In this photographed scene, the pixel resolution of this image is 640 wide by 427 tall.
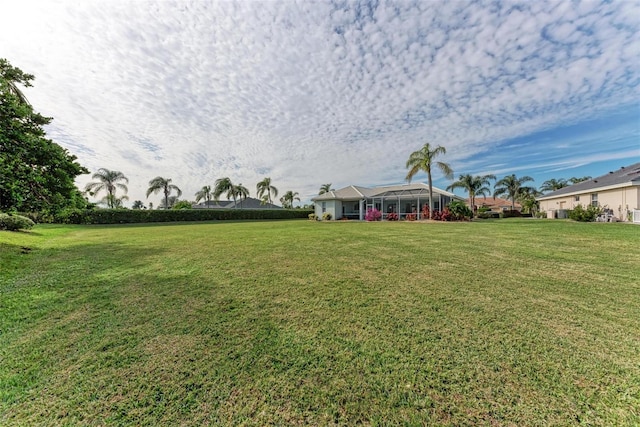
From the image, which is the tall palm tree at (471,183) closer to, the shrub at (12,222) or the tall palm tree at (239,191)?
the tall palm tree at (239,191)

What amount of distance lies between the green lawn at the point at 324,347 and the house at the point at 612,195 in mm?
18868

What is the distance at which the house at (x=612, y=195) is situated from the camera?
57.6 ft

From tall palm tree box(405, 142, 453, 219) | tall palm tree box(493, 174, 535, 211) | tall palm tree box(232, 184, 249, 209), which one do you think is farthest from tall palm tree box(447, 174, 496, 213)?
tall palm tree box(232, 184, 249, 209)

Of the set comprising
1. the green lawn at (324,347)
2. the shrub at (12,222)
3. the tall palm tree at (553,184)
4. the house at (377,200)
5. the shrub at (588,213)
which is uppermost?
the tall palm tree at (553,184)

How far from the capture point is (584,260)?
649 cm

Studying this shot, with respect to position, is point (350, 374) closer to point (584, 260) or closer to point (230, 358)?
point (230, 358)

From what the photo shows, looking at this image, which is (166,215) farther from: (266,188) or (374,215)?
(374,215)

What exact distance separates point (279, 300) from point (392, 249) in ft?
17.8

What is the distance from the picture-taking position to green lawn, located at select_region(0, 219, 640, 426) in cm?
209

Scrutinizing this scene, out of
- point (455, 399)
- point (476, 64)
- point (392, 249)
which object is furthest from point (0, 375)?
point (476, 64)

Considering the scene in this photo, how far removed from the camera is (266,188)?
44.5 metres

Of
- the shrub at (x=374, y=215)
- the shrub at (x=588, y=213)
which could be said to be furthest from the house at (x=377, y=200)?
the shrub at (x=588, y=213)

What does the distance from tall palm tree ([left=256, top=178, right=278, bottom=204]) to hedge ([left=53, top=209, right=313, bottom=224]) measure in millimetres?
6233

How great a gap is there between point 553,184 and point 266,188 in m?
51.3
